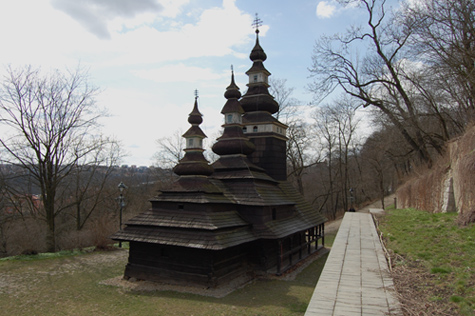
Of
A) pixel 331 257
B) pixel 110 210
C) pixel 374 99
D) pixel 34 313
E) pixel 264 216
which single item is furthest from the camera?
pixel 110 210

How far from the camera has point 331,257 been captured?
8531mm

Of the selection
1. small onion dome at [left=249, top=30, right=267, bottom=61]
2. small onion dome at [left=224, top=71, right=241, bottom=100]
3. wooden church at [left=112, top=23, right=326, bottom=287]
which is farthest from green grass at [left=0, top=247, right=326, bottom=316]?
small onion dome at [left=249, top=30, right=267, bottom=61]

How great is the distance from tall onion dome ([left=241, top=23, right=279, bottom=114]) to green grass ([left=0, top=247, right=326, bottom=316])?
10449mm

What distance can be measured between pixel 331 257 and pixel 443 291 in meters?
3.23

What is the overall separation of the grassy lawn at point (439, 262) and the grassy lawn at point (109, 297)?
410 cm

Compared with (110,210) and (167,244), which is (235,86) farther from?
(110,210)

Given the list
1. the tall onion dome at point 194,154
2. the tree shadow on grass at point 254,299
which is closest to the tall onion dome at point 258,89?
the tall onion dome at point 194,154

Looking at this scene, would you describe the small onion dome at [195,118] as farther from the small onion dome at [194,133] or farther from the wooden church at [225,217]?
the small onion dome at [194,133]

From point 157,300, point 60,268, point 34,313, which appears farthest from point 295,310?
point 60,268

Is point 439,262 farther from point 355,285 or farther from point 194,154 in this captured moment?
point 194,154

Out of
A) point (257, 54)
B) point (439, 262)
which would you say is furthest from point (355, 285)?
point (257, 54)

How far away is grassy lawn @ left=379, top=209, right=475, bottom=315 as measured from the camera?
5191 millimetres

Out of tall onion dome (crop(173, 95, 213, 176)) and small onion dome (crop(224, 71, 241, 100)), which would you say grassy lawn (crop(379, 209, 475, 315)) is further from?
small onion dome (crop(224, 71, 241, 100))

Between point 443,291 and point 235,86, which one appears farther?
point 235,86
